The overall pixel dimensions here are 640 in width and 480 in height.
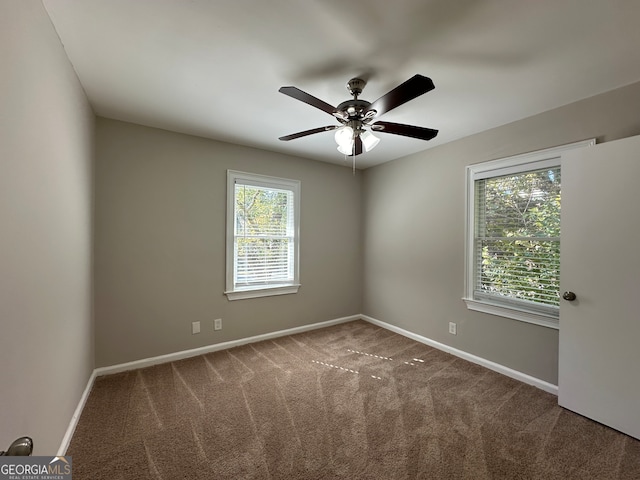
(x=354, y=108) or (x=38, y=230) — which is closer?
(x=38, y=230)

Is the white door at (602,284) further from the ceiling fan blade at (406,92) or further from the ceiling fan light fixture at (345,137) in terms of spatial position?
the ceiling fan light fixture at (345,137)

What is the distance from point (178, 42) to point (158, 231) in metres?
1.87

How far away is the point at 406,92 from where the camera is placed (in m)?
1.55

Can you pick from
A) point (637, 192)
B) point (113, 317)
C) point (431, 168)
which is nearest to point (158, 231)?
point (113, 317)

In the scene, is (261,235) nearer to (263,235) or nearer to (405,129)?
(263,235)

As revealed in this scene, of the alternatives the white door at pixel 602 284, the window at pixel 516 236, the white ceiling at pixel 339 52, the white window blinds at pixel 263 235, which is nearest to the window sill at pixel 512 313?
the window at pixel 516 236

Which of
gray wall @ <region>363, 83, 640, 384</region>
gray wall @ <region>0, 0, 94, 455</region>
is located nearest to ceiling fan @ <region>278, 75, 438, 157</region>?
gray wall @ <region>363, 83, 640, 384</region>

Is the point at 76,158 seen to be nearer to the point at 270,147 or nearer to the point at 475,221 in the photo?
the point at 270,147

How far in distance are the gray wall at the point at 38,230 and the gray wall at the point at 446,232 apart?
121 inches

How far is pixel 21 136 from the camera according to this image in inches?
45.6

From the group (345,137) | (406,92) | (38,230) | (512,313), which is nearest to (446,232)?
(512,313)

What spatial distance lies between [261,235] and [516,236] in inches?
111

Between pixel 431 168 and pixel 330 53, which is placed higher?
pixel 330 53

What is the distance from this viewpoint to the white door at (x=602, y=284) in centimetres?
190
